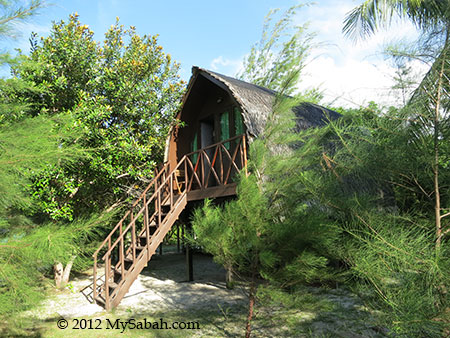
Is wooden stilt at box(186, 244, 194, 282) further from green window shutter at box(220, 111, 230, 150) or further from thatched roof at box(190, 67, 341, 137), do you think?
thatched roof at box(190, 67, 341, 137)

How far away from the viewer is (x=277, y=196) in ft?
14.7

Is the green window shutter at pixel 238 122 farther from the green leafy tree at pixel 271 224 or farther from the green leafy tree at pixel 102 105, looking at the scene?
the green leafy tree at pixel 271 224

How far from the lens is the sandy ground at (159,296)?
657cm

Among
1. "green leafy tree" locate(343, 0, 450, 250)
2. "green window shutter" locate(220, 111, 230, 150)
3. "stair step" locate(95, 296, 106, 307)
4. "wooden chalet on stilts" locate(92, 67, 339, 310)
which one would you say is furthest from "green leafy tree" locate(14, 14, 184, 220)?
"green leafy tree" locate(343, 0, 450, 250)

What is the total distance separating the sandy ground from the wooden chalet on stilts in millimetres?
410

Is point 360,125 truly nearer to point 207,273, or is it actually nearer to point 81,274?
point 207,273

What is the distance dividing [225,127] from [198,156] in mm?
1290

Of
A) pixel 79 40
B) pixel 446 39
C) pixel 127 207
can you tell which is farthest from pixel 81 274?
pixel 446 39

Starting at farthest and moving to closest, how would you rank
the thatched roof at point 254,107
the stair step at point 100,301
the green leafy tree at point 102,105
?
1. the green leafy tree at point 102,105
2. the thatched roof at point 254,107
3. the stair step at point 100,301

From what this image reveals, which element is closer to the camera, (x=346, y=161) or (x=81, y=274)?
(x=346, y=161)

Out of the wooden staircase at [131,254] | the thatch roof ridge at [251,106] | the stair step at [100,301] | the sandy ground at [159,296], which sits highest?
the thatch roof ridge at [251,106]

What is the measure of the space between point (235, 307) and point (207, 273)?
391 cm

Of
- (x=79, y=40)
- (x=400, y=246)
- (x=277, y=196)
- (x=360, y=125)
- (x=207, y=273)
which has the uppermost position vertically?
(x=79, y=40)

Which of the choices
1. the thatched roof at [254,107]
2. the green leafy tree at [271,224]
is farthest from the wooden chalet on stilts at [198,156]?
the green leafy tree at [271,224]
